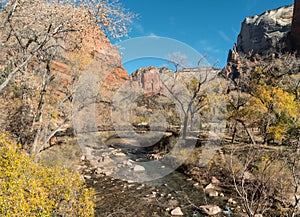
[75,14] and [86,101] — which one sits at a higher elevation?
[75,14]

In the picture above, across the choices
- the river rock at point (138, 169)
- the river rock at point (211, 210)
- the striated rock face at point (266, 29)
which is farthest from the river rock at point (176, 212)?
the striated rock face at point (266, 29)

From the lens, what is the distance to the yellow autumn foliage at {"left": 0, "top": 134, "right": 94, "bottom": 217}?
3.74 m

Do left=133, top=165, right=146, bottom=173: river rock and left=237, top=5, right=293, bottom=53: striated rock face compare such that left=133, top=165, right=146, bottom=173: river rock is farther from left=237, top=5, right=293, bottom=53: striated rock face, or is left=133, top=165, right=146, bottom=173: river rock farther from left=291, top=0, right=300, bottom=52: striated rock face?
left=237, top=5, right=293, bottom=53: striated rock face

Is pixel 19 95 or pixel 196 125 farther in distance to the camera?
pixel 196 125

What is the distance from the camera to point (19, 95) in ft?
40.1

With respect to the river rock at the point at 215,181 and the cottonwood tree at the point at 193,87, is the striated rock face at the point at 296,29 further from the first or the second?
the river rock at the point at 215,181

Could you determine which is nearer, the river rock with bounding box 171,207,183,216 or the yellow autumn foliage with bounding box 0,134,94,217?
the yellow autumn foliage with bounding box 0,134,94,217

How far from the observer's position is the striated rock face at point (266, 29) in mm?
61781

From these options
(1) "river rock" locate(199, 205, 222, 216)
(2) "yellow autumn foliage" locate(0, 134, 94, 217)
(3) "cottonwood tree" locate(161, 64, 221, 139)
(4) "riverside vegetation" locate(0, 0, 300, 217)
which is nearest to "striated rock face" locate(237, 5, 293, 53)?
(3) "cottonwood tree" locate(161, 64, 221, 139)

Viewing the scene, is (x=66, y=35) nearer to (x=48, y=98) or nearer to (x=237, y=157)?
(x=48, y=98)

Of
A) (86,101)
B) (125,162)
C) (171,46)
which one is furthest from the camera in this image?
(171,46)

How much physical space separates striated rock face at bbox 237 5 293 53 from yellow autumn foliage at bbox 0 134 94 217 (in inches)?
2597

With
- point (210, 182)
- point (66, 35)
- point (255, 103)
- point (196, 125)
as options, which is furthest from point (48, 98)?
point (196, 125)

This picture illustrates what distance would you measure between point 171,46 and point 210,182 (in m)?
13.9
